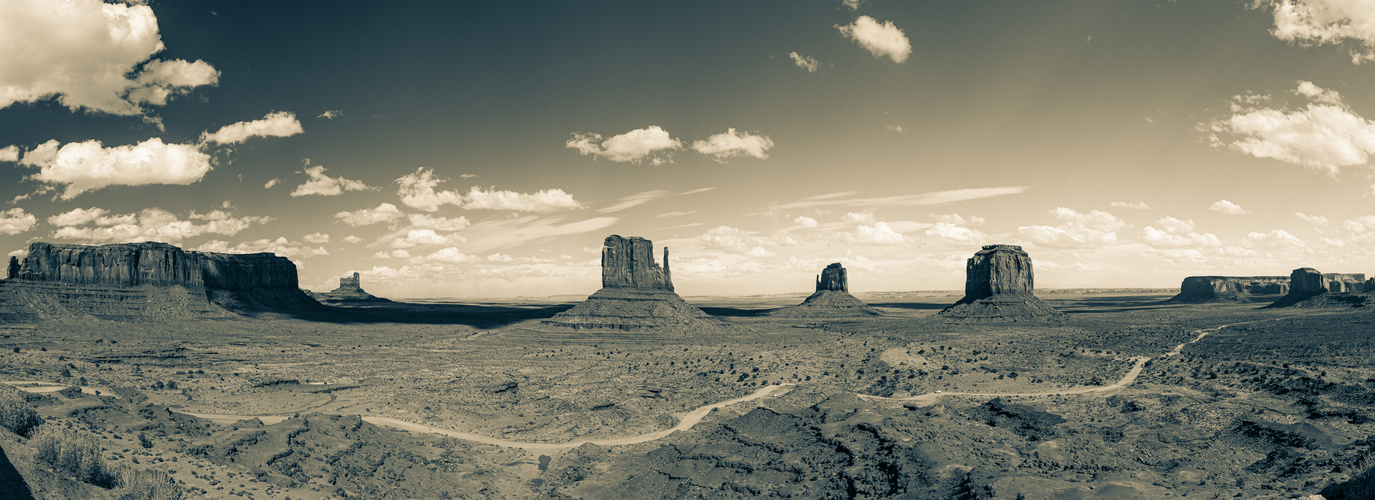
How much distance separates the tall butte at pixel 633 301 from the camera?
280 feet

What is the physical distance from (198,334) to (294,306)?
56017 mm

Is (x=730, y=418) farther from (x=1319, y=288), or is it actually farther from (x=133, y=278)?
(x=1319, y=288)

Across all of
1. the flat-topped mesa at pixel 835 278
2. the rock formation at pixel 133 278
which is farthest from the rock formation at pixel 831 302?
the rock formation at pixel 133 278

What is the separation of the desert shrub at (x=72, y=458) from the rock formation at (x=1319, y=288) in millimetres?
162918

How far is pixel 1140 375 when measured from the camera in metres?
43.0

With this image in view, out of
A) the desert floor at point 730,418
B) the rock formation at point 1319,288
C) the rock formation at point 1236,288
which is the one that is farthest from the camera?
the rock formation at point 1236,288

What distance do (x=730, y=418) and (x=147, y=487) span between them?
22.6 m

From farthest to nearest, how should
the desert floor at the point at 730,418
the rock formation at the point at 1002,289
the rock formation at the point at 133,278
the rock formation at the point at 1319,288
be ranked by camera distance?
the rock formation at the point at 1319,288 → the rock formation at the point at 1002,289 → the rock formation at the point at 133,278 → the desert floor at the point at 730,418

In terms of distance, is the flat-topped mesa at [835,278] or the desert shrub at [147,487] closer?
the desert shrub at [147,487]

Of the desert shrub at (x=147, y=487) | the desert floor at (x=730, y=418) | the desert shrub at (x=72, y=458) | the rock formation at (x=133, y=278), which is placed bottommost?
the desert floor at (x=730, y=418)

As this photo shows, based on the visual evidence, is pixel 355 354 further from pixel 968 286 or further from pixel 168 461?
pixel 968 286

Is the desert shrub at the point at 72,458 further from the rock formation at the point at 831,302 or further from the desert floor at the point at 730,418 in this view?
the rock formation at the point at 831,302

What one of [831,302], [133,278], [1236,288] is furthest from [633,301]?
[1236,288]

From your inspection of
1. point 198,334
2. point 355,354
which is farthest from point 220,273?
point 355,354
